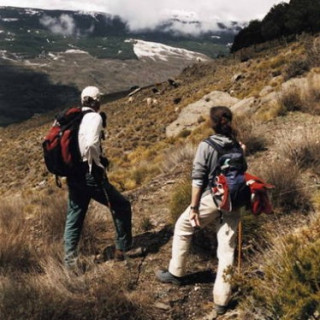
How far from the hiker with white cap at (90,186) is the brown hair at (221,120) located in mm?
1411

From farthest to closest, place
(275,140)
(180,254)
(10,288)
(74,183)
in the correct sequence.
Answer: (275,140) < (74,183) < (180,254) < (10,288)

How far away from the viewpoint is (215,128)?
4.84m

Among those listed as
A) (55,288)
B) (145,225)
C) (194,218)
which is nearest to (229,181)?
(194,218)

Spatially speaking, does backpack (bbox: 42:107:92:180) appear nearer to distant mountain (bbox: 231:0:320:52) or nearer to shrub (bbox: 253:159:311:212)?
shrub (bbox: 253:159:311:212)

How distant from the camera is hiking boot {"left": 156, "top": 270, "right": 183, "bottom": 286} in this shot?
5277mm

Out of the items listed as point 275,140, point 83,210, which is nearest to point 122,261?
point 83,210

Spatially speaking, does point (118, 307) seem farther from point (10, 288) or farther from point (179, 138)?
point (179, 138)

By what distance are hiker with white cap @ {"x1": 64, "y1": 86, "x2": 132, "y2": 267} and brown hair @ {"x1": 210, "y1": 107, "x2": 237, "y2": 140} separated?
141cm

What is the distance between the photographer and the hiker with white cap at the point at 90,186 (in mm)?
5375

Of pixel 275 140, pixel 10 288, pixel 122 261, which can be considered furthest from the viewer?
pixel 275 140

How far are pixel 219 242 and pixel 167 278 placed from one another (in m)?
0.89

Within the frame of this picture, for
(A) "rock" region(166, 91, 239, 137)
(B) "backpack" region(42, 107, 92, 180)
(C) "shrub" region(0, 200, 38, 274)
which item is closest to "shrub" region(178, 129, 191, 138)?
(A) "rock" region(166, 91, 239, 137)

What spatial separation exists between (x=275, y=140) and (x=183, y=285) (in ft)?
19.5

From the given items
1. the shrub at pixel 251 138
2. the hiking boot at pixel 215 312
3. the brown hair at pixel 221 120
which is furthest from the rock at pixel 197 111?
the hiking boot at pixel 215 312
